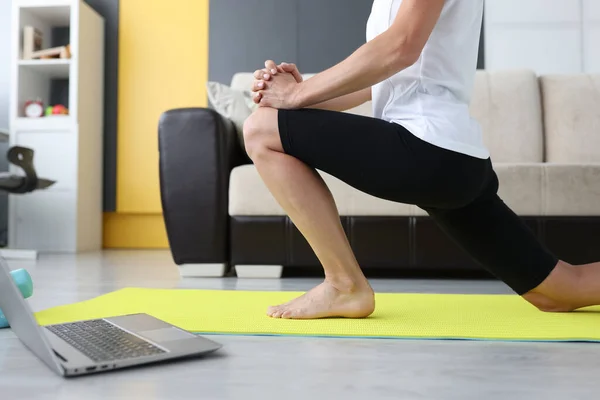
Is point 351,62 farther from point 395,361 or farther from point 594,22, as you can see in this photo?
point 594,22

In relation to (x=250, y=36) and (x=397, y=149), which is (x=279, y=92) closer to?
(x=397, y=149)

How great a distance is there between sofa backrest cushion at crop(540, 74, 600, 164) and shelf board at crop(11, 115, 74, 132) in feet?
9.62

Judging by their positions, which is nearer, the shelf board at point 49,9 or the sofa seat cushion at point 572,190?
the sofa seat cushion at point 572,190

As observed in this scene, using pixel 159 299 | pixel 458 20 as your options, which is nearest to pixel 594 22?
pixel 458 20

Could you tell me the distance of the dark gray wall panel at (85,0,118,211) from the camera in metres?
4.58

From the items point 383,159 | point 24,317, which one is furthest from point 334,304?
point 24,317

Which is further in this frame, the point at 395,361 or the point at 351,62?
the point at 351,62

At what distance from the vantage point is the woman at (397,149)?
122cm

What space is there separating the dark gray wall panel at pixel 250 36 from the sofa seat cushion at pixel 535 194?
7.85 ft

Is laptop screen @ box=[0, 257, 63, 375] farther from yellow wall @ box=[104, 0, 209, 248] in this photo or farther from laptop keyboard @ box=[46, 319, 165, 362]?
yellow wall @ box=[104, 0, 209, 248]

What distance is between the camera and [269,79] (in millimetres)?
1347

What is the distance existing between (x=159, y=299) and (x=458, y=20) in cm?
102

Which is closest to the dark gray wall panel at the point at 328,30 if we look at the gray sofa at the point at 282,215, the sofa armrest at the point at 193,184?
the gray sofa at the point at 282,215

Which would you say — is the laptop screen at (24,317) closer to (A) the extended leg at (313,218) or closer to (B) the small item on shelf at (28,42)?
(A) the extended leg at (313,218)
